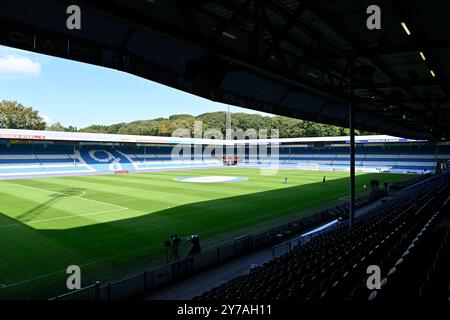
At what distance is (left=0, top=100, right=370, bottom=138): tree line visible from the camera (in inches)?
3290

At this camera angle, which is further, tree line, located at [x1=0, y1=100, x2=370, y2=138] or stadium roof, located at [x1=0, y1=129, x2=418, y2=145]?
tree line, located at [x1=0, y1=100, x2=370, y2=138]

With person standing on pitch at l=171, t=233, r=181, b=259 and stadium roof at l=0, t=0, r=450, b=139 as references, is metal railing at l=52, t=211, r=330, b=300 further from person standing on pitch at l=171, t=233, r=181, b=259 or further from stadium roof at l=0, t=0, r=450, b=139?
stadium roof at l=0, t=0, r=450, b=139

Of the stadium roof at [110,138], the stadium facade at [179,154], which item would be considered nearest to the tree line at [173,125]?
the stadium facade at [179,154]

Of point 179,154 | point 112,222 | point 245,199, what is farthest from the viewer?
point 179,154

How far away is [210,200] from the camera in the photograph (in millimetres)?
28312

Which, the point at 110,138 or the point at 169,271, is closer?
the point at 169,271

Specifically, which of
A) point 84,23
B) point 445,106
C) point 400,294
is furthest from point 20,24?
point 445,106

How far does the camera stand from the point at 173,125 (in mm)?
116312

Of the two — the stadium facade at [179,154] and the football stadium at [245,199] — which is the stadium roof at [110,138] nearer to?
the stadium facade at [179,154]

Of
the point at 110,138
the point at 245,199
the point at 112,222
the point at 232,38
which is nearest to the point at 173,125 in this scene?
the point at 110,138

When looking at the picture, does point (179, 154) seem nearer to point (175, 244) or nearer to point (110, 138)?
point (110, 138)

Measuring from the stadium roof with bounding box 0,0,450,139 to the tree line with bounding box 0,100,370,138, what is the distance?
3087 inches

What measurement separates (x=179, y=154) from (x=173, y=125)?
143 ft

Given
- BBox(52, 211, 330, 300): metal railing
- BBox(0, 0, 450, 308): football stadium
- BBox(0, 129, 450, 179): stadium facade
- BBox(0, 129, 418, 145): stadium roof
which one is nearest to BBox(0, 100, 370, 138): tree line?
BBox(0, 129, 450, 179): stadium facade
